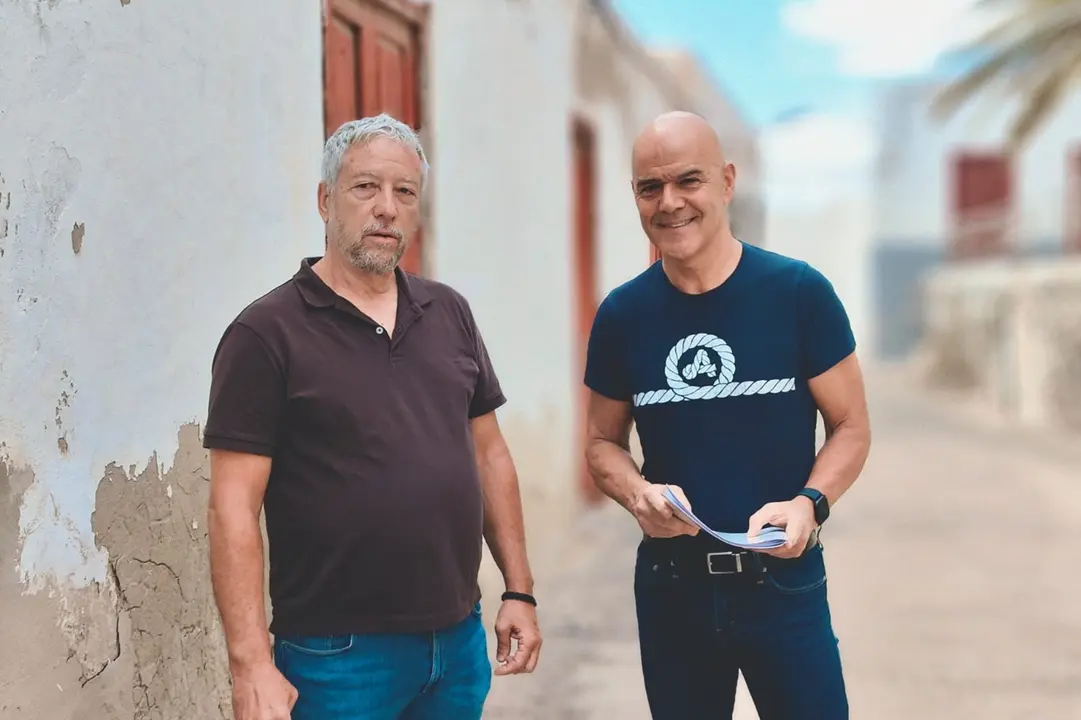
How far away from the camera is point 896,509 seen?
855 centimetres

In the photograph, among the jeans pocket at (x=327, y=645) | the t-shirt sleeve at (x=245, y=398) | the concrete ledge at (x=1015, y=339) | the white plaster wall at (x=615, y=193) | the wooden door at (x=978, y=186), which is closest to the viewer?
the t-shirt sleeve at (x=245, y=398)

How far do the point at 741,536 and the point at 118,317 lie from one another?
1372 millimetres

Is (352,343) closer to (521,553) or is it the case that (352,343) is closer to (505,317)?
(521,553)

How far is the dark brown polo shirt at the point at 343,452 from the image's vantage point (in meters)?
1.94

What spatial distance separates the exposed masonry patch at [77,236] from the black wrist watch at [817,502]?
4.90 feet

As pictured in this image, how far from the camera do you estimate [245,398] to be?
1.91 m

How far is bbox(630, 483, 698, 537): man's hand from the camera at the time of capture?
85.4 inches

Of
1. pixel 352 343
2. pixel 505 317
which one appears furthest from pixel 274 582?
pixel 505 317

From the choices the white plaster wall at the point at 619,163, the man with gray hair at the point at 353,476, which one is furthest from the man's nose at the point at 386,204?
the white plaster wall at the point at 619,163

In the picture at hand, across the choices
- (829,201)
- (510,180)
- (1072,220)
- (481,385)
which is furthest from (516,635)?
(829,201)

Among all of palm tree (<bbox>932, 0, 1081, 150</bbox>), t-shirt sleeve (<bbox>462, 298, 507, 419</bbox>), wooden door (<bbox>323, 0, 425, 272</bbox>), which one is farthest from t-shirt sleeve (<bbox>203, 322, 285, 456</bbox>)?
palm tree (<bbox>932, 0, 1081, 150</bbox>)

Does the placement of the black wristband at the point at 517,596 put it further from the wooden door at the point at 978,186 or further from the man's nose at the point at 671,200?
the wooden door at the point at 978,186

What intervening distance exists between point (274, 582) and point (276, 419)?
1.04 feet

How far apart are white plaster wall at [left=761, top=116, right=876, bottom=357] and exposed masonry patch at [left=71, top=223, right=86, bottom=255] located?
22468 millimetres
